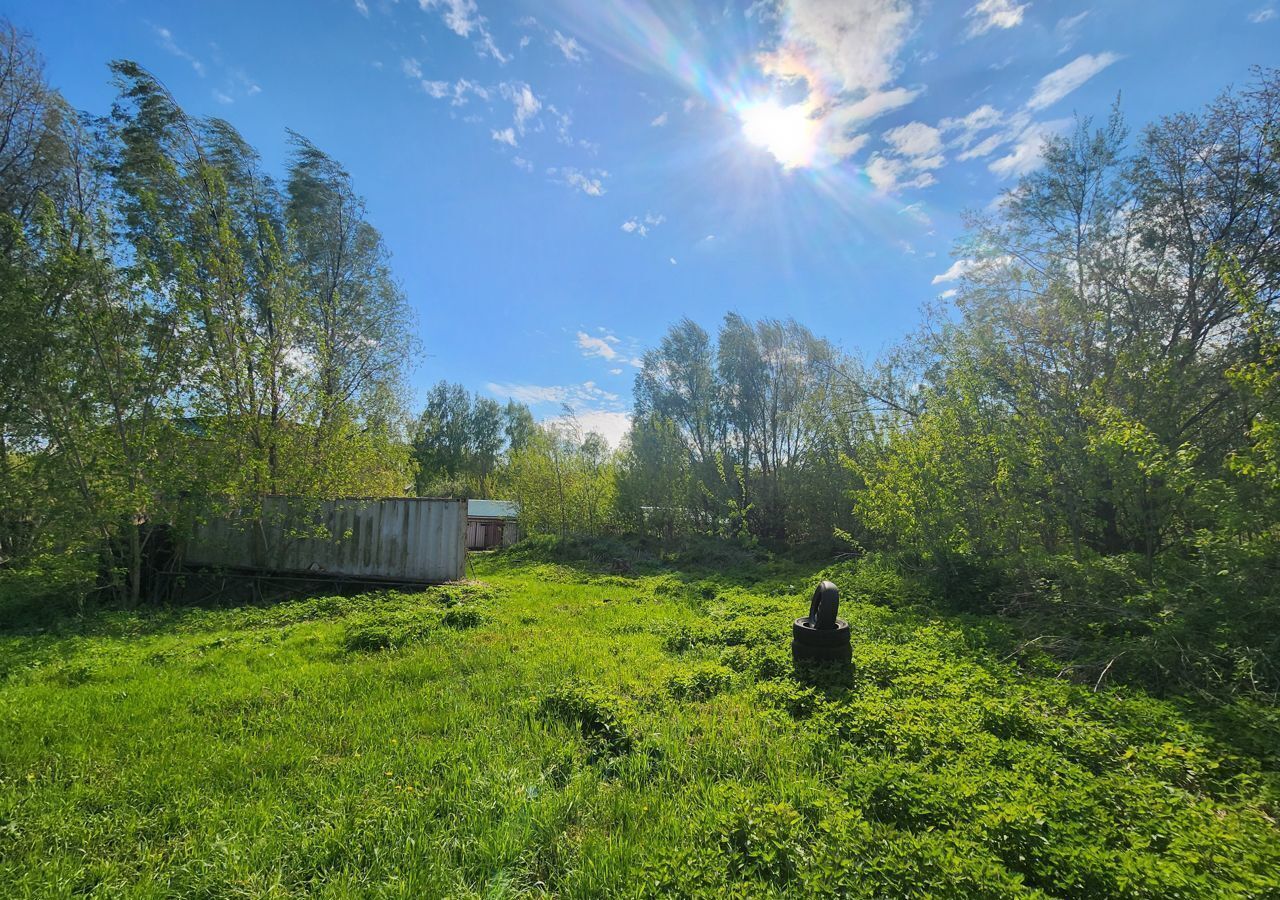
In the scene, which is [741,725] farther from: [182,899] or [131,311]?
[131,311]

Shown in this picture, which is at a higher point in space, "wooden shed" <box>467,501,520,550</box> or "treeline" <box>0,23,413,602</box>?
"treeline" <box>0,23,413,602</box>

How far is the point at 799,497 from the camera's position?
16594 millimetres

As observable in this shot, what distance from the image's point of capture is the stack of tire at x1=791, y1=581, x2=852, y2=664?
444 centimetres

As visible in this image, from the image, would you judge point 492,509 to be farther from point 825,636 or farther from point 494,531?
point 825,636

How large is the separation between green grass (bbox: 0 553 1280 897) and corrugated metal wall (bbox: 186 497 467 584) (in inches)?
209

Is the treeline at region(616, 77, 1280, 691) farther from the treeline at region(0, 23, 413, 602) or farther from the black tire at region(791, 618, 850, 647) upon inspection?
the treeline at region(0, 23, 413, 602)

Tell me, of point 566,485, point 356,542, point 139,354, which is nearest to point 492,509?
point 566,485

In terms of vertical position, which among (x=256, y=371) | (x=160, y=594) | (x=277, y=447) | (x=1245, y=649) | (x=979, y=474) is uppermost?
(x=256, y=371)

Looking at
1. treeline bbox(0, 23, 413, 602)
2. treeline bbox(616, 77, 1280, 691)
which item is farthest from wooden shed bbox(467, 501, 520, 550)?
treeline bbox(616, 77, 1280, 691)

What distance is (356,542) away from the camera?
1084cm

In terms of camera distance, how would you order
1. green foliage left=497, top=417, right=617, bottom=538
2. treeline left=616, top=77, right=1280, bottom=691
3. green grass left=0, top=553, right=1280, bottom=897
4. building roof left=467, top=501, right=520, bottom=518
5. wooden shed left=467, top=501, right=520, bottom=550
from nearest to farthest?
green grass left=0, top=553, right=1280, bottom=897, treeline left=616, top=77, right=1280, bottom=691, green foliage left=497, top=417, right=617, bottom=538, wooden shed left=467, top=501, right=520, bottom=550, building roof left=467, top=501, right=520, bottom=518

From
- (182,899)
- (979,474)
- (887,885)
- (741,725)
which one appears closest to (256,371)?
(182,899)

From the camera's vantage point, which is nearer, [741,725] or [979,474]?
[741,725]

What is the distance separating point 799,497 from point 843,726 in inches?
544
